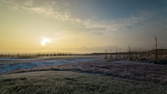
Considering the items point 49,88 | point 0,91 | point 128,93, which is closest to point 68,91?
point 49,88

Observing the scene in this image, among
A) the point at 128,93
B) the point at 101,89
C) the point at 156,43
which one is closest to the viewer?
the point at 128,93

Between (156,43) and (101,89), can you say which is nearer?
(101,89)

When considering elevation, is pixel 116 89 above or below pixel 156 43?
below

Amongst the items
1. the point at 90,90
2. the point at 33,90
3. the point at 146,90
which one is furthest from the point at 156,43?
the point at 33,90

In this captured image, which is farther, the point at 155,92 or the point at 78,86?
the point at 78,86

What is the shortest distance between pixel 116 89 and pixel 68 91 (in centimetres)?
234

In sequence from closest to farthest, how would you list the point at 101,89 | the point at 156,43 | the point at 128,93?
1. the point at 128,93
2. the point at 101,89
3. the point at 156,43

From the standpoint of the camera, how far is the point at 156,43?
2348 cm

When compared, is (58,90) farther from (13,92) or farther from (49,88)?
(13,92)

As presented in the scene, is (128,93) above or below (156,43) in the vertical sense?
below

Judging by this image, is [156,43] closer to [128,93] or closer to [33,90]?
[128,93]

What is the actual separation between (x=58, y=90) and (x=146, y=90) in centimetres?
431

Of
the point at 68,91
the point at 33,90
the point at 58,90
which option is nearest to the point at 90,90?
the point at 68,91

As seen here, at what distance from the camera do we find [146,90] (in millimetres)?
6191
